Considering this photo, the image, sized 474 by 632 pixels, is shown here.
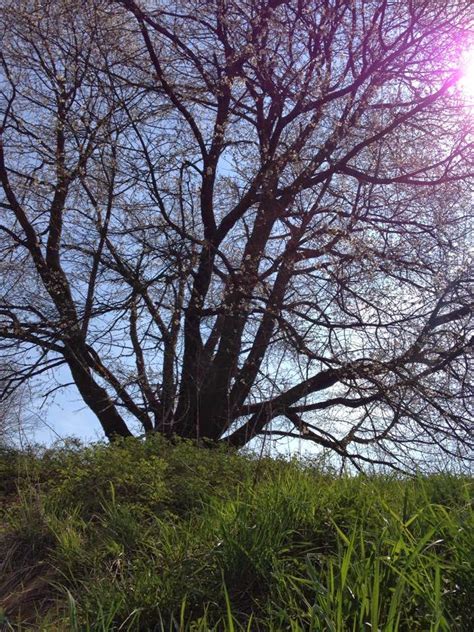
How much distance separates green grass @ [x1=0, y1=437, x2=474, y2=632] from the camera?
2.05 m

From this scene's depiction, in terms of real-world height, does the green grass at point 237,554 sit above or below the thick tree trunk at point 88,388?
below

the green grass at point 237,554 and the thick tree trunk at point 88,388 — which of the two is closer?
the green grass at point 237,554

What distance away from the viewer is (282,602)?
2.31m

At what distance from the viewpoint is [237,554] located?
262cm

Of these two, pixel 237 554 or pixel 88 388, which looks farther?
pixel 88 388

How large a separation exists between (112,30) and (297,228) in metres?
3.39

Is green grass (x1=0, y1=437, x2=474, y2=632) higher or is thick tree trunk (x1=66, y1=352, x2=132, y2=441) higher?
thick tree trunk (x1=66, y1=352, x2=132, y2=441)

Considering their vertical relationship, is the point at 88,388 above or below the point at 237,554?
above

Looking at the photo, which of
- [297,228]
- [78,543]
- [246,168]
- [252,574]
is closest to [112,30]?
[246,168]

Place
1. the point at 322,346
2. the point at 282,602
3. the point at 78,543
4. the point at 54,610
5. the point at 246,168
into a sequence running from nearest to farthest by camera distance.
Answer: the point at 282,602, the point at 54,610, the point at 78,543, the point at 322,346, the point at 246,168

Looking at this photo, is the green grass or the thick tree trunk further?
the thick tree trunk

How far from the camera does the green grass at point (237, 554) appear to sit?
2047 mm

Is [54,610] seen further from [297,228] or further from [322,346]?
[297,228]

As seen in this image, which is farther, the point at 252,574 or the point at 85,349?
the point at 85,349
